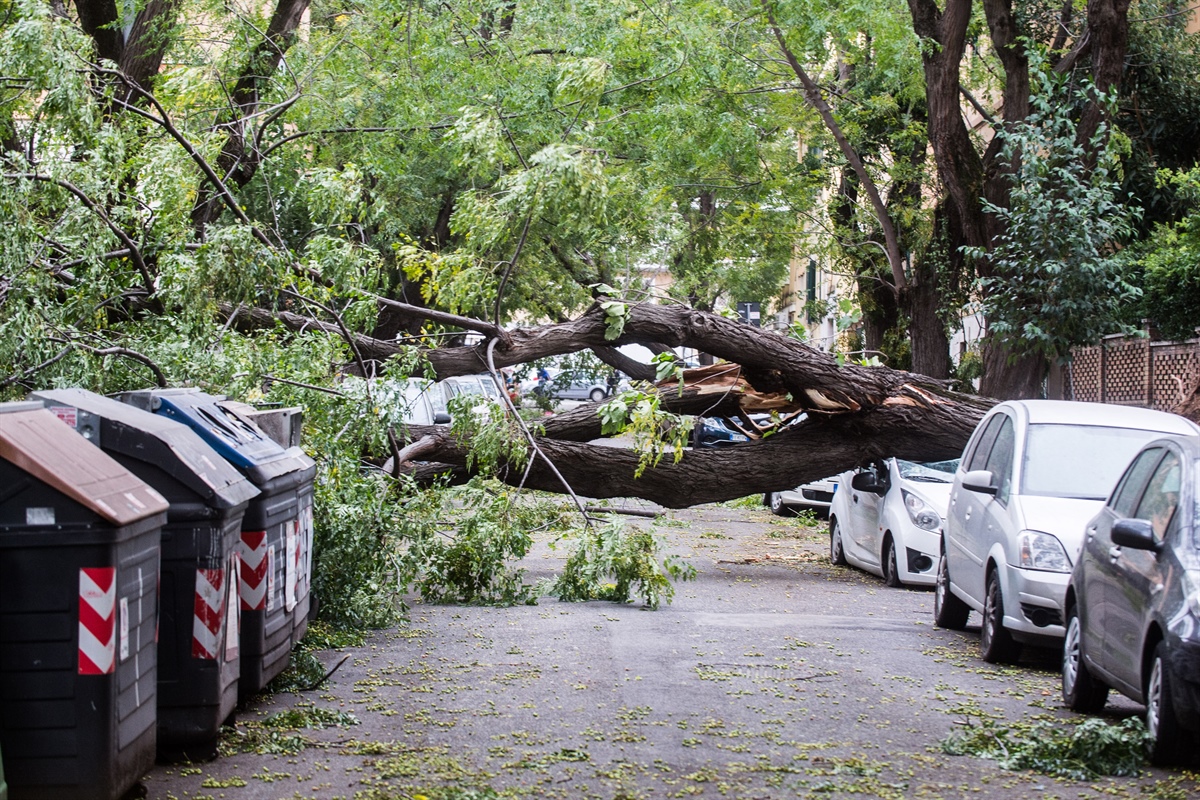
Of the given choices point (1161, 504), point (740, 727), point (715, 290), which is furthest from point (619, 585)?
point (715, 290)

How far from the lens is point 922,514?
1280 centimetres

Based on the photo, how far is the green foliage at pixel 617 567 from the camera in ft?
37.4

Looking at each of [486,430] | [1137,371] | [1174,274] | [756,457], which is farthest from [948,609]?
[1137,371]

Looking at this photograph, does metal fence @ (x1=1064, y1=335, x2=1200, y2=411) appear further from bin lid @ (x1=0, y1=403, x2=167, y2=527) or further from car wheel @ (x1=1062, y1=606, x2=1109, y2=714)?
bin lid @ (x1=0, y1=403, x2=167, y2=527)

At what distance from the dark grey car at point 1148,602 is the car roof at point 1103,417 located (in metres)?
2.15

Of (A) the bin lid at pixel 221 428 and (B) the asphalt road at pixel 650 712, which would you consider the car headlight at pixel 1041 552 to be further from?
(A) the bin lid at pixel 221 428

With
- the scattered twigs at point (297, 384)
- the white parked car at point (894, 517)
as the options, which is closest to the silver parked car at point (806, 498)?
the white parked car at point (894, 517)

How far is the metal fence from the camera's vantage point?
1510 centimetres

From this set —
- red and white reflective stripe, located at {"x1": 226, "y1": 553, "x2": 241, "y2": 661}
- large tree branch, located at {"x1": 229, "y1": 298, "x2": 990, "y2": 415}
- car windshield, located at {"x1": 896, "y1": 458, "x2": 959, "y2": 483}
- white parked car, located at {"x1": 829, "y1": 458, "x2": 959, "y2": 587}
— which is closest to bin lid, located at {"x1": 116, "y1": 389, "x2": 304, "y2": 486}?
red and white reflective stripe, located at {"x1": 226, "y1": 553, "x2": 241, "y2": 661}

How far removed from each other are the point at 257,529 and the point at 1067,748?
400 cm

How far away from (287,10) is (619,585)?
23.8 ft

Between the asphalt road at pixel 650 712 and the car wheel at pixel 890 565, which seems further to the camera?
the car wheel at pixel 890 565

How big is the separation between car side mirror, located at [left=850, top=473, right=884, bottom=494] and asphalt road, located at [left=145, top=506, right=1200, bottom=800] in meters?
2.20

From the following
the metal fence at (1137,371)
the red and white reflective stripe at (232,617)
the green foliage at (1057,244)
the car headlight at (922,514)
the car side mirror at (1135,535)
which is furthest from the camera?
the metal fence at (1137,371)
